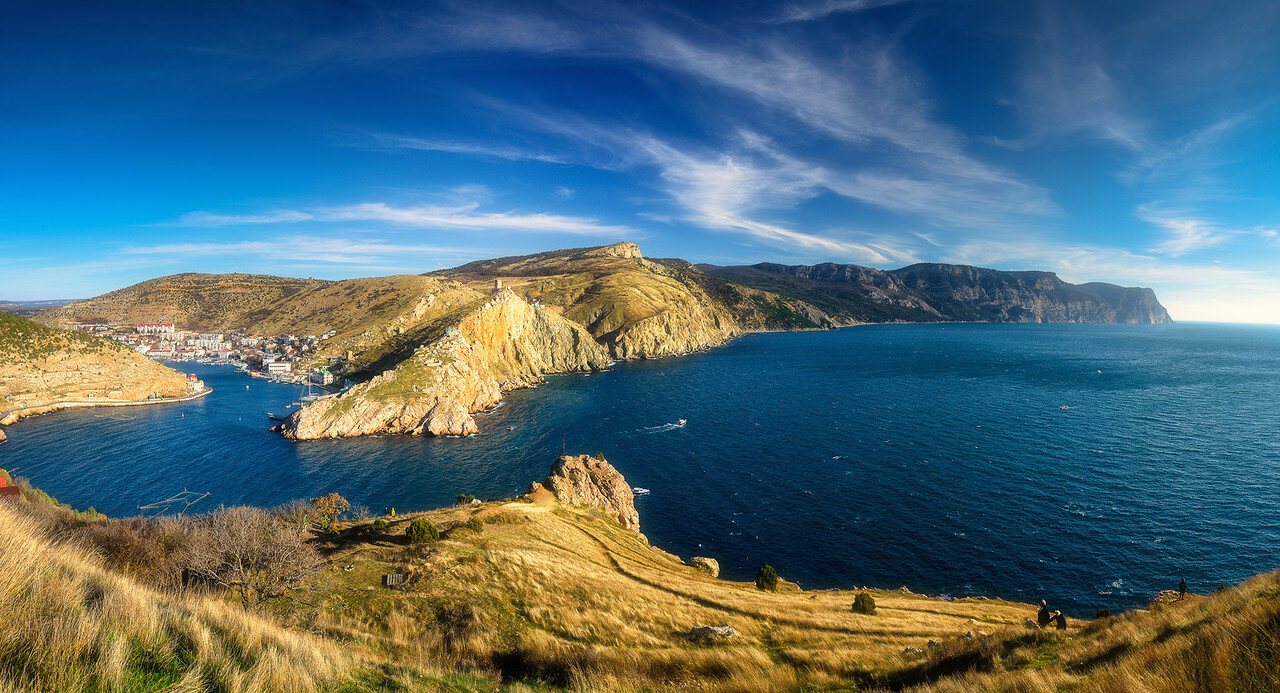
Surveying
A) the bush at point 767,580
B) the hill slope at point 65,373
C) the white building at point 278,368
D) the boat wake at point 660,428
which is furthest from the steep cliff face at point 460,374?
the bush at point 767,580

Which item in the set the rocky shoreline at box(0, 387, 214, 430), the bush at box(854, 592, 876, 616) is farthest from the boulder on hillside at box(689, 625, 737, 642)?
the rocky shoreline at box(0, 387, 214, 430)

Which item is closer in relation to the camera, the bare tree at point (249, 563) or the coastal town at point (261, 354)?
the bare tree at point (249, 563)

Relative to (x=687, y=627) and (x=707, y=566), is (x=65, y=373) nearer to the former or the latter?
(x=707, y=566)

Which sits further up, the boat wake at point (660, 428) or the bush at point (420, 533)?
the bush at point (420, 533)

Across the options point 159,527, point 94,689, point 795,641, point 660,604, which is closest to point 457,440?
→ point 159,527

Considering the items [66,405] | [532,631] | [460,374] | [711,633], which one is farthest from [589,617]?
[66,405]

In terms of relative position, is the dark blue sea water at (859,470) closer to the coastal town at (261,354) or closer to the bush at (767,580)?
the bush at (767,580)

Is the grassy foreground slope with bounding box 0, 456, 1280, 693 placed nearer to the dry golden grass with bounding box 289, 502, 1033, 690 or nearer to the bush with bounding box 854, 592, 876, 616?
the dry golden grass with bounding box 289, 502, 1033, 690
